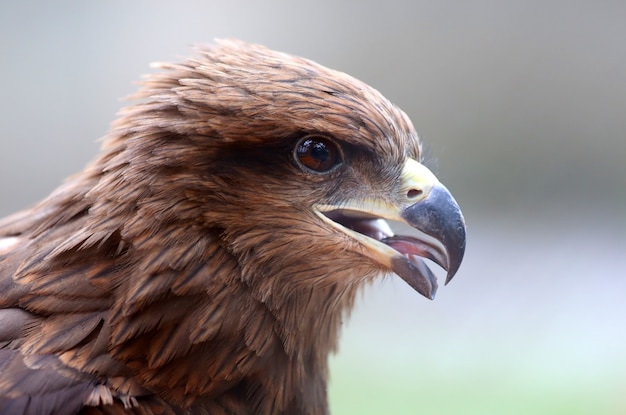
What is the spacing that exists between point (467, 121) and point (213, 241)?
4221mm

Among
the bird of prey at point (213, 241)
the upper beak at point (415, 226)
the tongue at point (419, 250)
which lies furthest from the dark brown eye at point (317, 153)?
the tongue at point (419, 250)

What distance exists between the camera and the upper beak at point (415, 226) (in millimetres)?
1849

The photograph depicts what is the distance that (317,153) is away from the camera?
1855mm

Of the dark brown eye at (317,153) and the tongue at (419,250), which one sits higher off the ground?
the dark brown eye at (317,153)

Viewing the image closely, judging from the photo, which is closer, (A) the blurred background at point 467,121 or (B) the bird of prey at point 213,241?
(B) the bird of prey at point 213,241

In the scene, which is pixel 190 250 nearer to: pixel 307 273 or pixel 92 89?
pixel 307 273

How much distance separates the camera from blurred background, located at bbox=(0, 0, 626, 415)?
5191mm

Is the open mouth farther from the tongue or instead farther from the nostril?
the nostril

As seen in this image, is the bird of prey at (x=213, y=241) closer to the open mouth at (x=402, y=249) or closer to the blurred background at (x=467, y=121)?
the open mouth at (x=402, y=249)

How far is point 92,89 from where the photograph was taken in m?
5.65

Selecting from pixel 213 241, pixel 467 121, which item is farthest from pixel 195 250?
pixel 467 121

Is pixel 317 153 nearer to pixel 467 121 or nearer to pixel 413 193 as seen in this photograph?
pixel 413 193

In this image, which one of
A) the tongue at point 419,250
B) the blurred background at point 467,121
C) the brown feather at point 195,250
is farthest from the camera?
the blurred background at point 467,121

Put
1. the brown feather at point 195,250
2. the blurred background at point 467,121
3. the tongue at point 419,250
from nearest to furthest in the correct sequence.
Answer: the brown feather at point 195,250
the tongue at point 419,250
the blurred background at point 467,121
